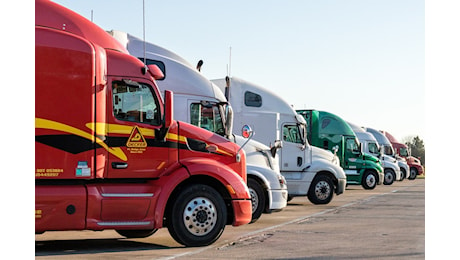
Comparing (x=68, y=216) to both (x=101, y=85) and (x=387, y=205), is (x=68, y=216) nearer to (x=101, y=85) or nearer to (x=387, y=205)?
(x=101, y=85)

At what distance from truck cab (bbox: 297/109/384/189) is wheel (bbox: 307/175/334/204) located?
4.05 meters

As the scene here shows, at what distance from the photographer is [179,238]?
421 inches

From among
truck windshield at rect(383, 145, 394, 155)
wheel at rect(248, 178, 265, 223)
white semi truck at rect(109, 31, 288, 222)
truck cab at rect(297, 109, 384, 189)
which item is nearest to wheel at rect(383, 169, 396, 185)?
truck windshield at rect(383, 145, 394, 155)

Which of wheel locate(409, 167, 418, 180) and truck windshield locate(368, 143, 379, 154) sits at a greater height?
truck windshield locate(368, 143, 379, 154)

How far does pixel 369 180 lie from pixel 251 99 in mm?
14034

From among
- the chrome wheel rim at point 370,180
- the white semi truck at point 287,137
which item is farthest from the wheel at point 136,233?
the chrome wheel rim at point 370,180

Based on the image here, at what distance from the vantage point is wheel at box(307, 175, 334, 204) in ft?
69.3

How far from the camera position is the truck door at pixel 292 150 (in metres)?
20.3

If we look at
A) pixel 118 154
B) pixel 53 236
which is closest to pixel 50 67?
pixel 118 154

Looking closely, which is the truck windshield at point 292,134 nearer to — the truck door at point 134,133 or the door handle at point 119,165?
the truck door at point 134,133

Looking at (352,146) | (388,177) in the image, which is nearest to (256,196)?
(352,146)

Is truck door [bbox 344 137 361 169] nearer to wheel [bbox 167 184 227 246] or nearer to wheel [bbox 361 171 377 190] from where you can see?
wheel [bbox 361 171 377 190]

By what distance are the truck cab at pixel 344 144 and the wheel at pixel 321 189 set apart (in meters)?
4.05

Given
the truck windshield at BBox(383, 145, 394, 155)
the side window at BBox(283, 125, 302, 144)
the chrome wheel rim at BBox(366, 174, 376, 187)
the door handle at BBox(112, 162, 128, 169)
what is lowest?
the chrome wheel rim at BBox(366, 174, 376, 187)
